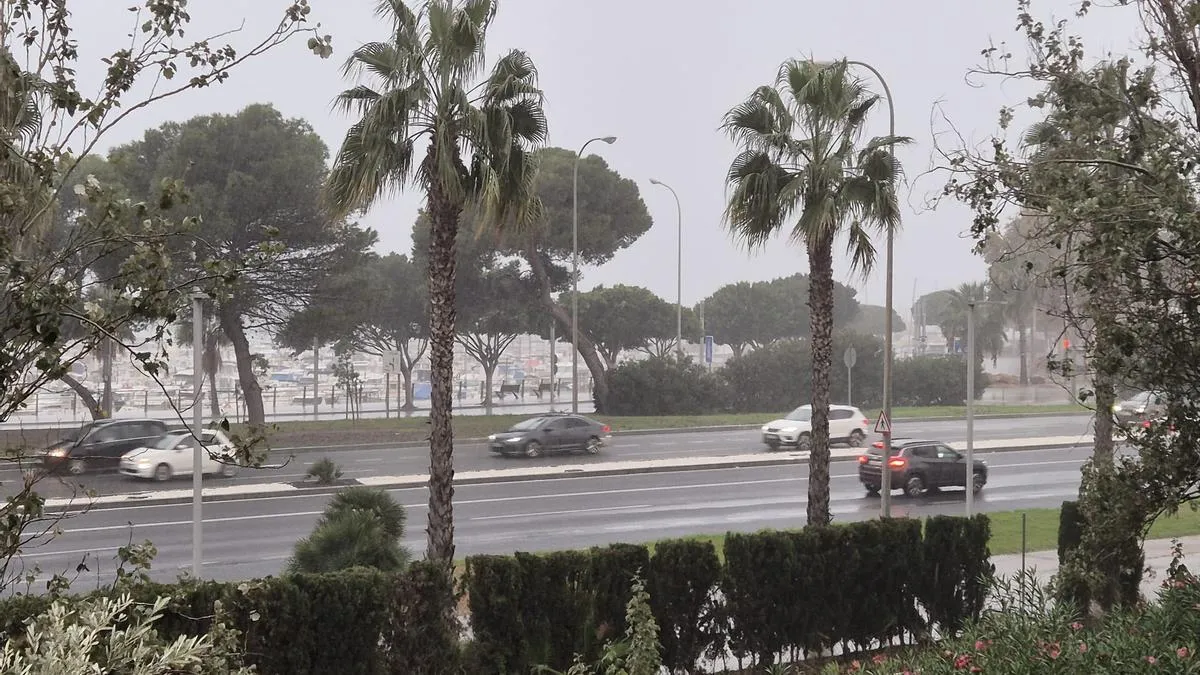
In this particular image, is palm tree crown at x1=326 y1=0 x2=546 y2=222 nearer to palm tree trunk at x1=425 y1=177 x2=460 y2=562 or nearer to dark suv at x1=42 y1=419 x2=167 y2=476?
palm tree trunk at x1=425 y1=177 x2=460 y2=562

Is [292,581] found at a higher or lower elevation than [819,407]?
lower

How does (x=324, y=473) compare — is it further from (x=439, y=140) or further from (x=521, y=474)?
(x=439, y=140)

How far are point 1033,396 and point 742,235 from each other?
54.6 m

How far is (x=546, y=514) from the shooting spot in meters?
23.7

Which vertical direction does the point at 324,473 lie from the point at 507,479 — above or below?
above

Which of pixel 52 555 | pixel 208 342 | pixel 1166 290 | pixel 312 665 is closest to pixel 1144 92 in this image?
pixel 1166 290

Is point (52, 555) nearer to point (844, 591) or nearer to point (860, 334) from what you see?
point (844, 591)

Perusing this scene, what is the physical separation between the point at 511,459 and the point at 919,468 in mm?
12090

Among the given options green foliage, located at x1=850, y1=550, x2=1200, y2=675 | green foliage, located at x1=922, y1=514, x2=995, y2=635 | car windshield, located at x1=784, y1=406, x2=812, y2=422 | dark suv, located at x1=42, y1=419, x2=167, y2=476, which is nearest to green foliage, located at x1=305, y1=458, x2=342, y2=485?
dark suv, located at x1=42, y1=419, x2=167, y2=476

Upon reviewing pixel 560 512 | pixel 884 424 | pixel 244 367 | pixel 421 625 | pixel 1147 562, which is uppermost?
pixel 244 367

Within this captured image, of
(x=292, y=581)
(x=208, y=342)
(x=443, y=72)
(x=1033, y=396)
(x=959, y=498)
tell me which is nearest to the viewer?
(x=292, y=581)

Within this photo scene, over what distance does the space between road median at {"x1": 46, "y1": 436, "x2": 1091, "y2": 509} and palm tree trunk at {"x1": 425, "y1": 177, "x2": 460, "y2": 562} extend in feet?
35.6

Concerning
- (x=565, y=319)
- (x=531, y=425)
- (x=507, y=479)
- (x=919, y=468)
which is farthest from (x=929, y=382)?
(x=507, y=479)

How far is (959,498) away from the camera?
26562 mm
